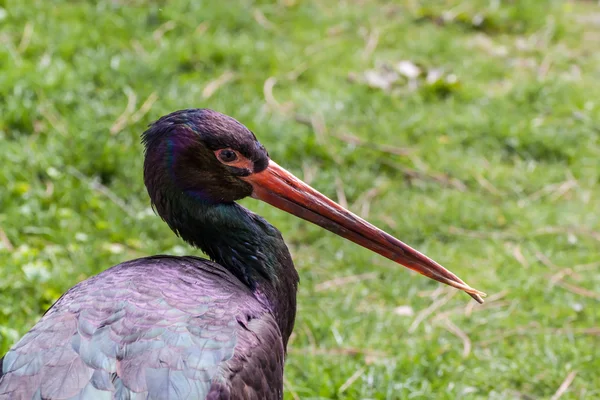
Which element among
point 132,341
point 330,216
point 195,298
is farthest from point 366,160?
point 132,341

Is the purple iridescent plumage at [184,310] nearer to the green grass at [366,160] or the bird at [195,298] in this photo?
the bird at [195,298]

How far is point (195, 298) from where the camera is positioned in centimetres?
244

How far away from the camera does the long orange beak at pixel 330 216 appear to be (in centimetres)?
278

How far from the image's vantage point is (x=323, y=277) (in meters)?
4.08

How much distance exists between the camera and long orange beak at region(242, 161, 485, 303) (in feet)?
9.12

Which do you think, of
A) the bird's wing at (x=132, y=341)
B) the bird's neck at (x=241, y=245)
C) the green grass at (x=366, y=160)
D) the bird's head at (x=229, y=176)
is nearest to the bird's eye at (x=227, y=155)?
→ the bird's head at (x=229, y=176)

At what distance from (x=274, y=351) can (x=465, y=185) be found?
2.63 meters

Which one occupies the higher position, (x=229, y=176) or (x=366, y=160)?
(x=229, y=176)

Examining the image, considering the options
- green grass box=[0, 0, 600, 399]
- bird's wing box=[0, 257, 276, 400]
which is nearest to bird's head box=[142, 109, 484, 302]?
bird's wing box=[0, 257, 276, 400]

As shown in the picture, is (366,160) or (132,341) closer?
(132,341)

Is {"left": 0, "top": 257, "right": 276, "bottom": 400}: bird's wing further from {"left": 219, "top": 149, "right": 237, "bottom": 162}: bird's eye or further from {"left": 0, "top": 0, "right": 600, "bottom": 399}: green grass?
{"left": 0, "top": 0, "right": 600, "bottom": 399}: green grass

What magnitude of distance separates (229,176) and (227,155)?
0.08 meters

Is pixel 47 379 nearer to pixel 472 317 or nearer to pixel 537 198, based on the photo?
pixel 472 317

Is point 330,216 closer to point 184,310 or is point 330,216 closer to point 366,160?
point 184,310
